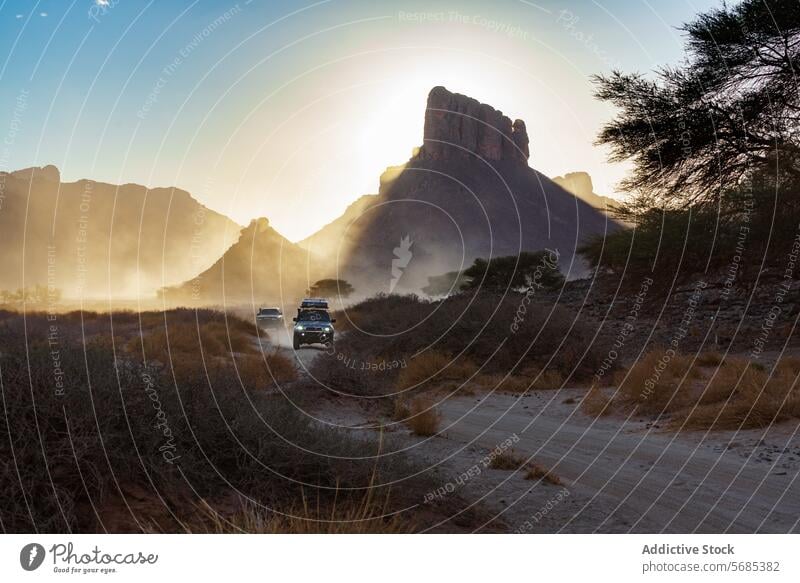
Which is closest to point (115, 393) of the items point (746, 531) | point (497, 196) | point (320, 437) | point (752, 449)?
point (320, 437)

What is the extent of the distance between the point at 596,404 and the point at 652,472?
19.5 ft

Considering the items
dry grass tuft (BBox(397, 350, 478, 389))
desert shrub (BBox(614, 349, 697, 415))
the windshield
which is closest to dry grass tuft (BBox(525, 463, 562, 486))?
desert shrub (BBox(614, 349, 697, 415))

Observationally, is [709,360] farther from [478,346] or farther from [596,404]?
[478,346]

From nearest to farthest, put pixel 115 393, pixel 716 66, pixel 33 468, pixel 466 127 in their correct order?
pixel 33 468 → pixel 115 393 → pixel 716 66 → pixel 466 127

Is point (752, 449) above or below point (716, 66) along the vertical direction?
below

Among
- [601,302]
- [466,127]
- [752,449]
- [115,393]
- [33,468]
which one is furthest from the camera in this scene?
[466,127]

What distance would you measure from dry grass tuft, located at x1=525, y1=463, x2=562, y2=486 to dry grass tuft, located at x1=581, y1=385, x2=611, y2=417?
19.3 ft

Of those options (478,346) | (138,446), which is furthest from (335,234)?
(138,446)

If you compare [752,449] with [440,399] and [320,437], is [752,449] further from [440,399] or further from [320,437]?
[440,399]

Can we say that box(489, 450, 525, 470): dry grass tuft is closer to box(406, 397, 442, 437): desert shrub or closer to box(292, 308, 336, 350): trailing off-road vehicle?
box(406, 397, 442, 437): desert shrub

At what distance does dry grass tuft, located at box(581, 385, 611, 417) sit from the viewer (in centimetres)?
1513

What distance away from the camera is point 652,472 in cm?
961

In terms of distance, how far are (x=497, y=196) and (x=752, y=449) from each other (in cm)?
8154

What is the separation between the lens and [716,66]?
22688mm
